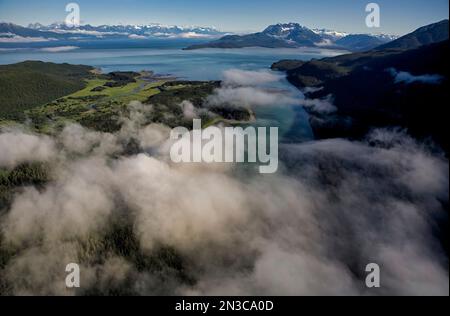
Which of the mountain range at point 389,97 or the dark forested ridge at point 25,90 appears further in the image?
the dark forested ridge at point 25,90

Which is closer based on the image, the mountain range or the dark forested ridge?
the mountain range

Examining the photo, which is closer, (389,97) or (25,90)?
(389,97)

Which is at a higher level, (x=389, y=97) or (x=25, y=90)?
(x=25, y=90)
